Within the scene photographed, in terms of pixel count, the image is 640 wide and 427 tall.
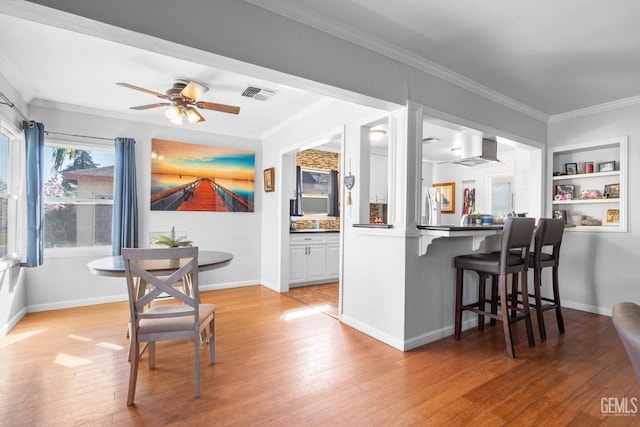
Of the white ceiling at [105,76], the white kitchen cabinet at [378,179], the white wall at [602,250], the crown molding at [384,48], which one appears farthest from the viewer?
the white kitchen cabinet at [378,179]

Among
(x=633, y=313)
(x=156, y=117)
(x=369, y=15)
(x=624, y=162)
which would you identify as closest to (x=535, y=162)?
(x=624, y=162)

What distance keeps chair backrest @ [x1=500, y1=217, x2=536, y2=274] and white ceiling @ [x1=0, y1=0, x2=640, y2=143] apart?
137 centimetres

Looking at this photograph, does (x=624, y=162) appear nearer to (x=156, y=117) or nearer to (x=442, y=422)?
(x=442, y=422)

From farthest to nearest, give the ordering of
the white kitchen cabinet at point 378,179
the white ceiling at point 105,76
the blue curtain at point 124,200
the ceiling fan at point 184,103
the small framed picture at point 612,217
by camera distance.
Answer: the white kitchen cabinet at point 378,179 → the blue curtain at point 124,200 → the small framed picture at point 612,217 → the ceiling fan at point 184,103 → the white ceiling at point 105,76

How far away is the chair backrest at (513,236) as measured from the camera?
2525 millimetres

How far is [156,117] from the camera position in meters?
4.20

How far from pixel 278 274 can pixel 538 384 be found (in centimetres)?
330

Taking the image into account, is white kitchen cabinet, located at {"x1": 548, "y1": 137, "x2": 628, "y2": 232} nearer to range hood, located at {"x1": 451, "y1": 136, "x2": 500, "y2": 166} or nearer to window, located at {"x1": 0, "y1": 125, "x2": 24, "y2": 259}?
range hood, located at {"x1": 451, "y1": 136, "x2": 500, "y2": 166}

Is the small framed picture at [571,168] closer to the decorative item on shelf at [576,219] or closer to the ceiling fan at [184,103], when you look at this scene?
the decorative item on shelf at [576,219]

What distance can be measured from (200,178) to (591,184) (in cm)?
521

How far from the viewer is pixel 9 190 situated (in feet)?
10.7

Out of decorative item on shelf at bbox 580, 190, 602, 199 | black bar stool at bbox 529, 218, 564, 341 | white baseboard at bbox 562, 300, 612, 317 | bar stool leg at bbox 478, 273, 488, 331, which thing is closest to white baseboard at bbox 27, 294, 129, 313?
bar stool leg at bbox 478, 273, 488, 331

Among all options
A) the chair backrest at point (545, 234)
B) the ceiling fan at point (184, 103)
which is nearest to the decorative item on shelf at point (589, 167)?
the chair backrest at point (545, 234)

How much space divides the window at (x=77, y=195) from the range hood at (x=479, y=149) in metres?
4.60
